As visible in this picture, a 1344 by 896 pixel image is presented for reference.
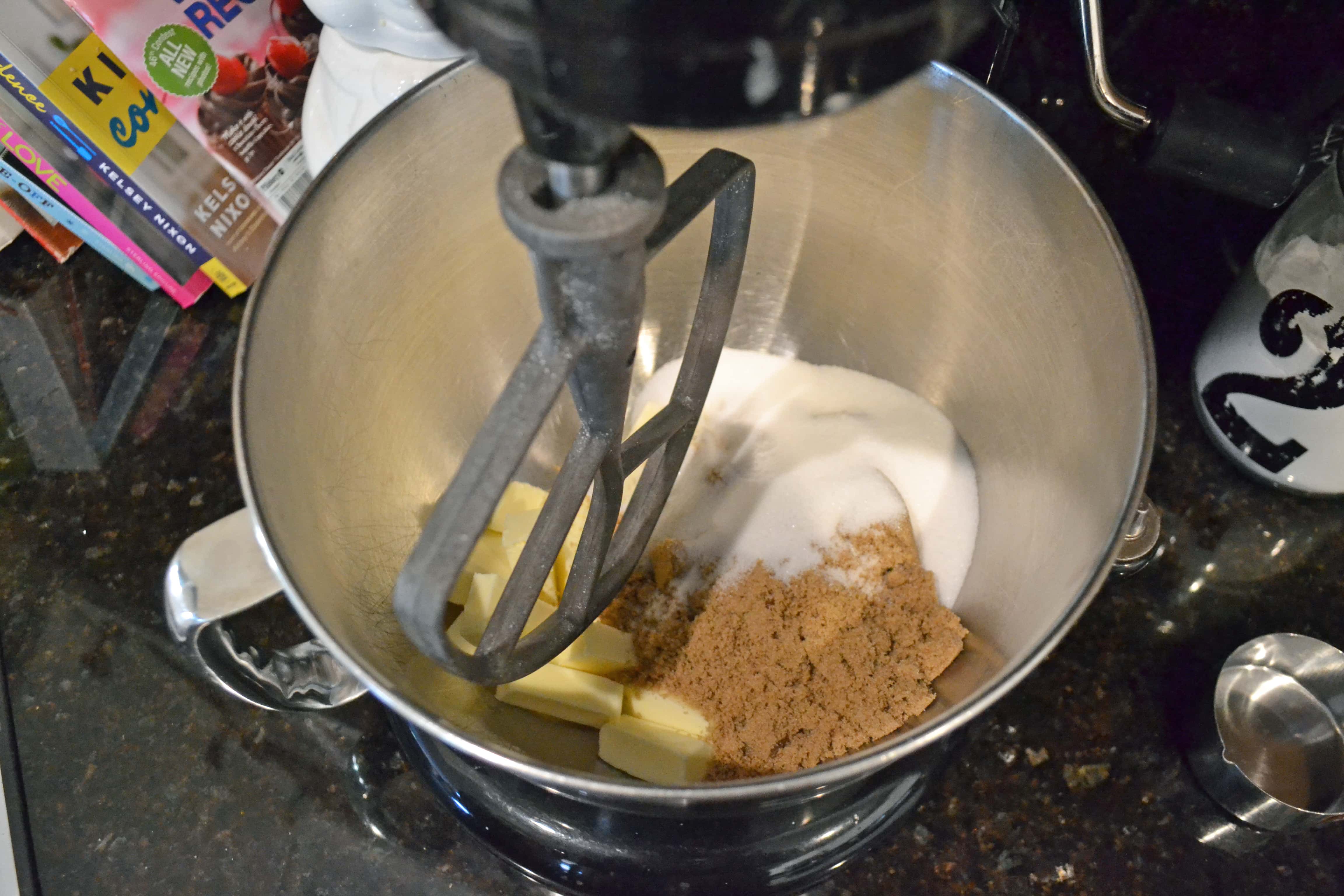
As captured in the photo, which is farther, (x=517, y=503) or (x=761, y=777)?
(x=517, y=503)

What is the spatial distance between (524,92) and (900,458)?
436 mm

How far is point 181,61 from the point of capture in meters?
0.57

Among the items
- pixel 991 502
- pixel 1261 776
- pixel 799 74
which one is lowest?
pixel 1261 776

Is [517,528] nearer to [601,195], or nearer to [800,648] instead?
[800,648]

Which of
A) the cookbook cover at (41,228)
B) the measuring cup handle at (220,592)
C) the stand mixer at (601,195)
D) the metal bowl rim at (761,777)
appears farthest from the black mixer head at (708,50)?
the cookbook cover at (41,228)

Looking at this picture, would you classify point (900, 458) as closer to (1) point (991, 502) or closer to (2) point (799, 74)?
(1) point (991, 502)

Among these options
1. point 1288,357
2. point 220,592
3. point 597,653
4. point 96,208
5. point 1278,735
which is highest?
point 96,208

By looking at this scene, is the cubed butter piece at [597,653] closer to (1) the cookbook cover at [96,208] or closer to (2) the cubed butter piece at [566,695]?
(2) the cubed butter piece at [566,695]

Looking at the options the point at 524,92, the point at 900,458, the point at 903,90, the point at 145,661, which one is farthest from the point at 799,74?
the point at 145,661

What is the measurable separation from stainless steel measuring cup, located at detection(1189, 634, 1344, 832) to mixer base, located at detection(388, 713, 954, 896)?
166 mm

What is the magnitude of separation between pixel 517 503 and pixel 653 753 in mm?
177

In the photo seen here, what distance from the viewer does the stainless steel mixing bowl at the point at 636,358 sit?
0.39 meters

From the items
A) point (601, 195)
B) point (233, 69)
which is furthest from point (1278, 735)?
point (233, 69)

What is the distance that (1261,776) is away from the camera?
1.71 feet
